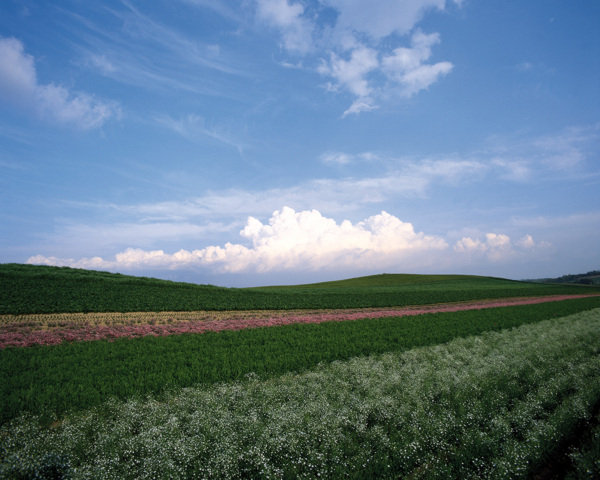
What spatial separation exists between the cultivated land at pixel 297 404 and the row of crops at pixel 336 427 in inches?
1.6

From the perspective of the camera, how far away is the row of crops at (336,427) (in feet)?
19.8

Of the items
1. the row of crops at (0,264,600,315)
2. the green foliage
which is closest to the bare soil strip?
the row of crops at (0,264,600,315)

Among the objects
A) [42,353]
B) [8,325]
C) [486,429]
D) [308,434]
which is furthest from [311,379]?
[8,325]

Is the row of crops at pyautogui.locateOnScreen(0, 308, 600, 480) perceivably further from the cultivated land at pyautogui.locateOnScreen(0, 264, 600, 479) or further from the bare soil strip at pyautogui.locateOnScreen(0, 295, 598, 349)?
the bare soil strip at pyautogui.locateOnScreen(0, 295, 598, 349)

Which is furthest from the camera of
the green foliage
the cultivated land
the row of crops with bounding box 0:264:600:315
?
the row of crops with bounding box 0:264:600:315

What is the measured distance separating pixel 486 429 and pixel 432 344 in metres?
9.80

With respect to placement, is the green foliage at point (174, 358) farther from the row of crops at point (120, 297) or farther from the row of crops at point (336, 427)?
the row of crops at point (120, 297)

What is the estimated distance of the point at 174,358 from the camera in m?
12.9

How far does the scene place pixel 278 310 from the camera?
3331cm

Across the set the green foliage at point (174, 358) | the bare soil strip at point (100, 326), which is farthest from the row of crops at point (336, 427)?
the bare soil strip at point (100, 326)

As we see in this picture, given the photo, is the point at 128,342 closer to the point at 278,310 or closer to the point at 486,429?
the point at 486,429

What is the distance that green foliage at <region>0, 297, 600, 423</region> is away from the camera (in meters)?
9.25

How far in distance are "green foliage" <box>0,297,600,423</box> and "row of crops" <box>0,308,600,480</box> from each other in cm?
36

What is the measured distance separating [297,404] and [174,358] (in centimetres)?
657
